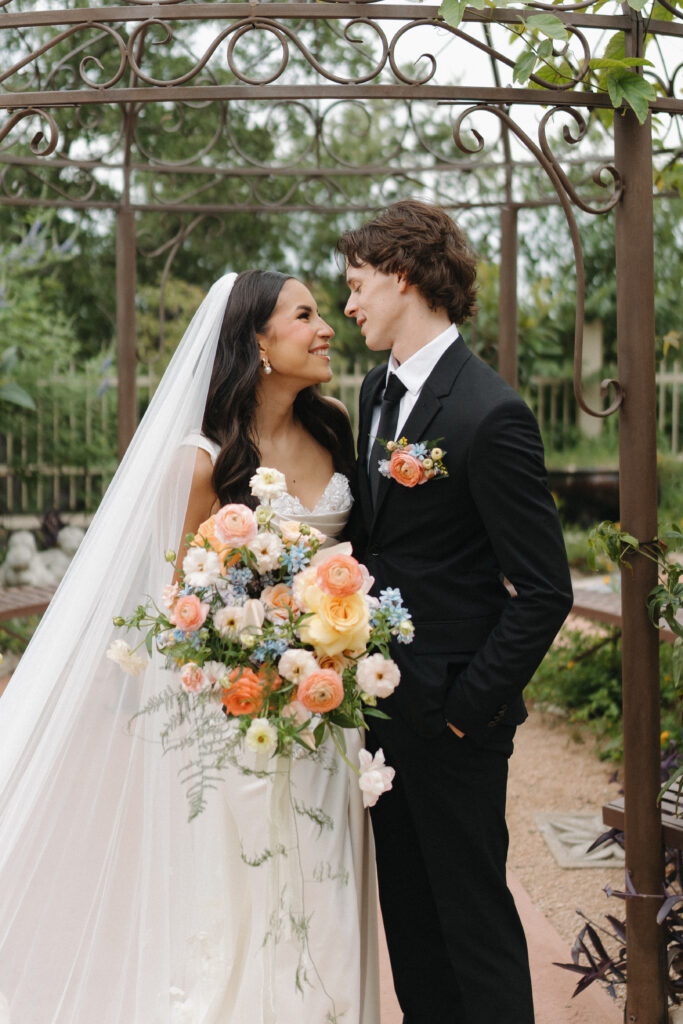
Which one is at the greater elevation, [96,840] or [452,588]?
[452,588]

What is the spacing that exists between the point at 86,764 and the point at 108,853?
221 mm

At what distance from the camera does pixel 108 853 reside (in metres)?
2.58

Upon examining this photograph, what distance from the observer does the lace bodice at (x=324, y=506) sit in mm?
2898

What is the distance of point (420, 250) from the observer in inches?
101

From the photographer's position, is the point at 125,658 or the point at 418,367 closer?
the point at 125,658

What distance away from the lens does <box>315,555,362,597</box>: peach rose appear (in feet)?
6.51

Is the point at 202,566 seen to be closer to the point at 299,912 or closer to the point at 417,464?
the point at 417,464

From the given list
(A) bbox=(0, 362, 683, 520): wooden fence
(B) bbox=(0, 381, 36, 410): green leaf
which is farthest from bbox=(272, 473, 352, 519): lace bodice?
(A) bbox=(0, 362, 683, 520): wooden fence

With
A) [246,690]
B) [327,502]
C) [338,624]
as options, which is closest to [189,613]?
[246,690]

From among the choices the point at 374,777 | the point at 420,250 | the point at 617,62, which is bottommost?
the point at 374,777

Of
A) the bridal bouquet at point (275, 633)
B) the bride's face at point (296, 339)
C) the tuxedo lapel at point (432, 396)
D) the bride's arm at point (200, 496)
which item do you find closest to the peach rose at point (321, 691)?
the bridal bouquet at point (275, 633)

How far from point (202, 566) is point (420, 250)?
99cm

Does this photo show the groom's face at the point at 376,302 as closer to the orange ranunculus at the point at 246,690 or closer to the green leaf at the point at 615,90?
the green leaf at the point at 615,90

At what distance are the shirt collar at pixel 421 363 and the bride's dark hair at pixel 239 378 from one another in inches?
20.4
